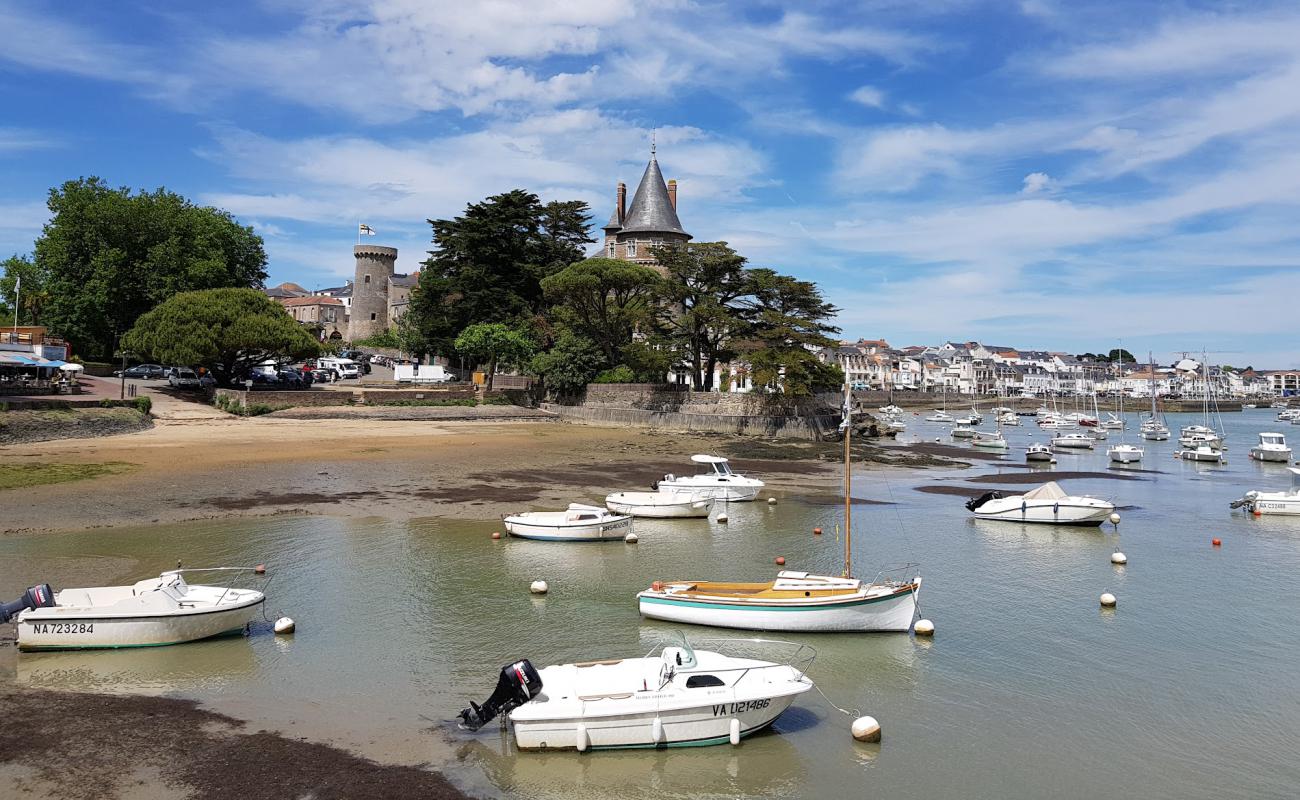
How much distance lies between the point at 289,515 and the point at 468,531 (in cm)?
622

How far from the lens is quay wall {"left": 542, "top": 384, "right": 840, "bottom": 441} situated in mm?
60312

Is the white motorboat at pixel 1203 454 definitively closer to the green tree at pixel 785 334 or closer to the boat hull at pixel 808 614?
the green tree at pixel 785 334

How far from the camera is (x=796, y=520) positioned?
2914 cm

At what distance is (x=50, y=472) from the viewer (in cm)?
3036

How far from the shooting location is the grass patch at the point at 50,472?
28.6 metres

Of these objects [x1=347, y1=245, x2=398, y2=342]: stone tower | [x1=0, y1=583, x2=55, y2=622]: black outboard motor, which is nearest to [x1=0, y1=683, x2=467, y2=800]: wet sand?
[x1=0, y1=583, x2=55, y2=622]: black outboard motor

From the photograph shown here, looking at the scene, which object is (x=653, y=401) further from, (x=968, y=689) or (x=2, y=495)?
(x=968, y=689)

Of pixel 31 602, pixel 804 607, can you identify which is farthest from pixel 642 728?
pixel 31 602

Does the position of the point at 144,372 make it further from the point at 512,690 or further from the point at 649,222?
the point at 512,690

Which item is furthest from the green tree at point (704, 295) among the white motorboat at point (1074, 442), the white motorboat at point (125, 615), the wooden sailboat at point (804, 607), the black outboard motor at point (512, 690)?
the black outboard motor at point (512, 690)

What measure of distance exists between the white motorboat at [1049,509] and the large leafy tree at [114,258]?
56028 mm

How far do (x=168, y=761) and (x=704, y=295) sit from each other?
5249 centimetres

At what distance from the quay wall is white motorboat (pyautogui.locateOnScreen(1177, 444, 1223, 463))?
24079 mm

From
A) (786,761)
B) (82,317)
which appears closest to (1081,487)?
(786,761)
